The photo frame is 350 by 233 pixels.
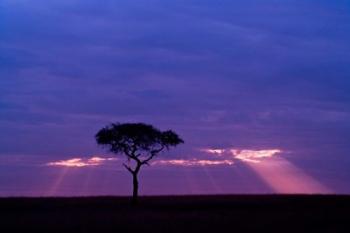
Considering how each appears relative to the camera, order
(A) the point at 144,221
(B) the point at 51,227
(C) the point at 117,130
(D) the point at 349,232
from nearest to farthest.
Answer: (D) the point at 349,232
(B) the point at 51,227
(A) the point at 144,221
(C) the point at 117,130

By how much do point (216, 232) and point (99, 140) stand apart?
3842 centimetres

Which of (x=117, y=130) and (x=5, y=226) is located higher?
(x=117, y=130)

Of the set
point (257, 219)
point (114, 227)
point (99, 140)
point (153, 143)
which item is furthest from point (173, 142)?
point (114, 227)

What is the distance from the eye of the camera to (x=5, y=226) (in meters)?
33.5

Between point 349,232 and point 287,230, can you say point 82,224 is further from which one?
point 349,232

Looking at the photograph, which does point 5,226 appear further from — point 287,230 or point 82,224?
point 287,230

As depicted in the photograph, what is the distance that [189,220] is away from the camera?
37.0m

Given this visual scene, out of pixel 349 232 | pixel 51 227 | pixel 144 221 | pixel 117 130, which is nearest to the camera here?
pixel 349 232

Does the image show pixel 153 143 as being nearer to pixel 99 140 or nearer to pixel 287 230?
pixel 99 140

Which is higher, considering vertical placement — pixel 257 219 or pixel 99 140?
pixel 99 140

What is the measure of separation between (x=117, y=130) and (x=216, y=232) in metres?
37.1

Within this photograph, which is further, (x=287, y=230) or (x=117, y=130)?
(x=117, y=130)

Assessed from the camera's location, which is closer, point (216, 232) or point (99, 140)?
point (216, 232)

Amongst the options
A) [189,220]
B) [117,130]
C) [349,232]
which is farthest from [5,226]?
[117,130]
